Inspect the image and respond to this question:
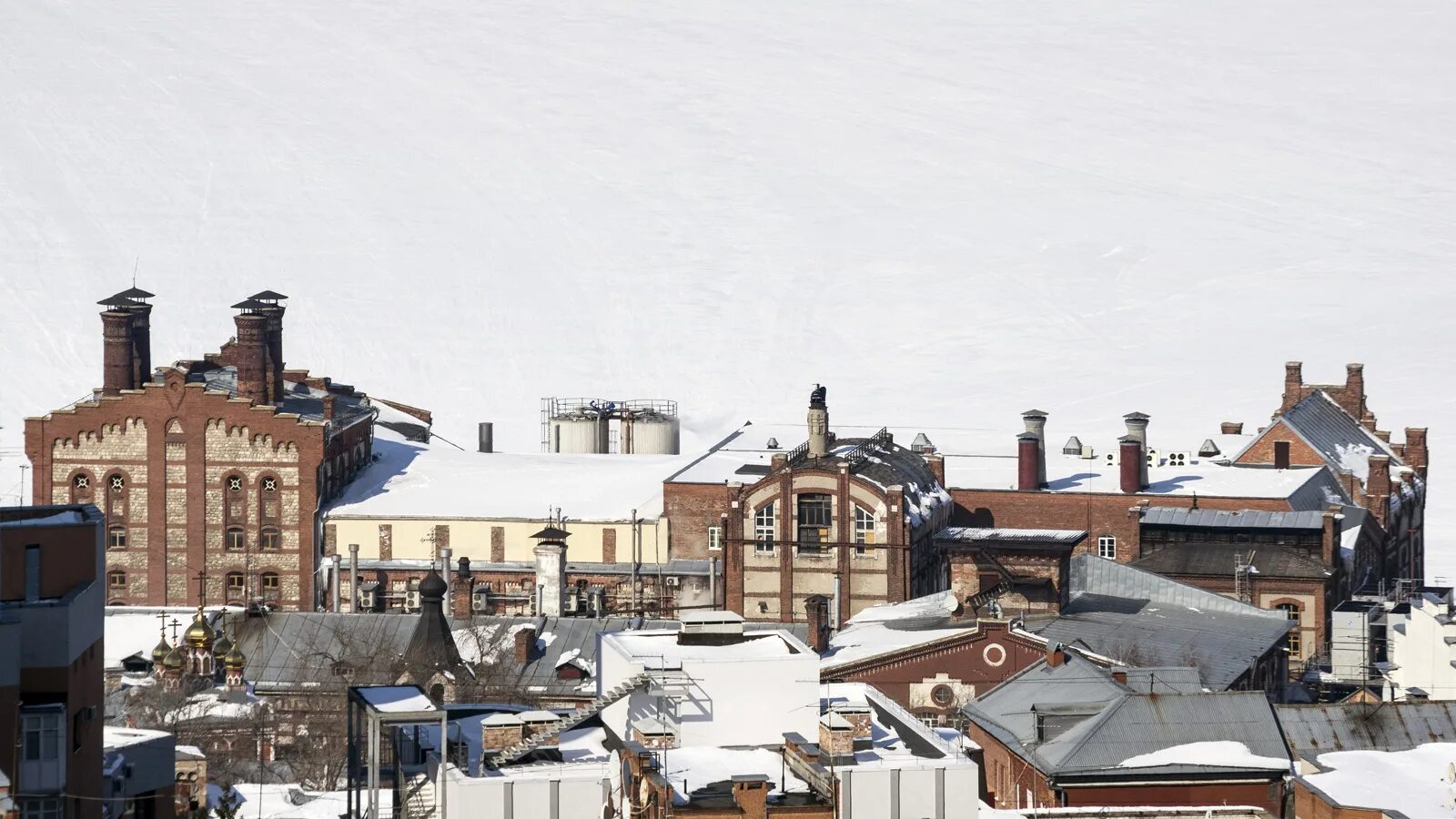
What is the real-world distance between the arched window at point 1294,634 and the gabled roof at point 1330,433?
472 inches

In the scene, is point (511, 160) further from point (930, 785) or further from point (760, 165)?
point (930, 785)

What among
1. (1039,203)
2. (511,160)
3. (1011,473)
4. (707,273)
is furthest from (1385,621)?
(511,160)

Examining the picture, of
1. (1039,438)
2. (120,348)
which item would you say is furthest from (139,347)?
(1039,438)

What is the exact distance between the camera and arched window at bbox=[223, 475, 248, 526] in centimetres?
7856

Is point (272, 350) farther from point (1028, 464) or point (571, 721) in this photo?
point (571, 721)

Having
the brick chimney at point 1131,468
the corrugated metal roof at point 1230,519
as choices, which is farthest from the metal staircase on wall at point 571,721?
Result: the brick chimney at point 1131,468

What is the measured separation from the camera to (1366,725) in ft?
152

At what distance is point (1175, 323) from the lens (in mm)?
156125

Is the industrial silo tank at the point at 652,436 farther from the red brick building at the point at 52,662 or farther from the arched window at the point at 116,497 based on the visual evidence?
the red brick building at the point at 52,662

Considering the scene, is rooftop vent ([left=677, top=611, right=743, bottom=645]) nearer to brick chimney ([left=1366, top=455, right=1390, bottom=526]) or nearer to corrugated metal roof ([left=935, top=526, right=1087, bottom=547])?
corrugated metal roof ([left=935, top=526, right=1087, bottom=547])

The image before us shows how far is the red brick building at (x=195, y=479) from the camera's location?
7781 centimetres

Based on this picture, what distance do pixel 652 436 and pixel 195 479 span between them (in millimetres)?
20221

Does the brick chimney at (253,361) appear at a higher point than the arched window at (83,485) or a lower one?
higher

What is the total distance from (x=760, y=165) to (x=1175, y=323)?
131 feet
